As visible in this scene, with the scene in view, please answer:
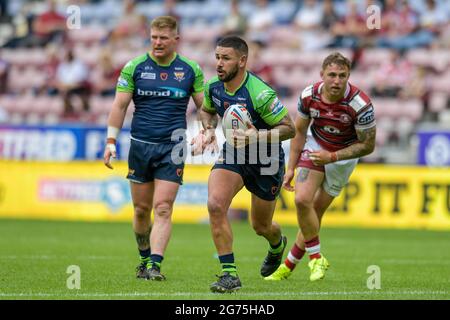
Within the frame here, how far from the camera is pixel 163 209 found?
1055cm

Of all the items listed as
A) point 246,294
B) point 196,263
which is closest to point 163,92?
point 196,263

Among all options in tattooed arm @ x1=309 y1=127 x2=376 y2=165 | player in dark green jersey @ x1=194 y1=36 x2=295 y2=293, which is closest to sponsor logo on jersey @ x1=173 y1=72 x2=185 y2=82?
player in dark green jersey @ x1=194 y1=36 x2=295 y2=293

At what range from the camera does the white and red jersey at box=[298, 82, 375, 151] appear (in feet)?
34.4

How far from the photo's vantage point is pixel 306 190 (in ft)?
35.3

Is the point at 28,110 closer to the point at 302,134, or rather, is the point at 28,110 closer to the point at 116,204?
the point at 116,204

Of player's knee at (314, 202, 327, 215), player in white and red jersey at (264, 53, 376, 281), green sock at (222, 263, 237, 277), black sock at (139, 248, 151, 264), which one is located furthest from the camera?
player's knee at (314, 202, 327, 215)

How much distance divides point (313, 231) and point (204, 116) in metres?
1.71

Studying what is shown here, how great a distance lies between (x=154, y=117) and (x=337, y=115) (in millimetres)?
1905

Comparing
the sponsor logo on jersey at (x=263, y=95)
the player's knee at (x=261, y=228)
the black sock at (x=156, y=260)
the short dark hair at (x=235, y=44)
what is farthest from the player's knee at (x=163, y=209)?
the short dark hair at (x=235, y=44)

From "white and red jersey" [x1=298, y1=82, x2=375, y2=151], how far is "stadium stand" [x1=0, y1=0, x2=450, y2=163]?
29.1 ft

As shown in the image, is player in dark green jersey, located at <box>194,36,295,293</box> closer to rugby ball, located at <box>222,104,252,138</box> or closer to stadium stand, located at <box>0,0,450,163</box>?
rugby ball, located at <box>222,104,252,138</box>

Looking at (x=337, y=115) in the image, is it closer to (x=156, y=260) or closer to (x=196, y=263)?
(x=156, y=260)
